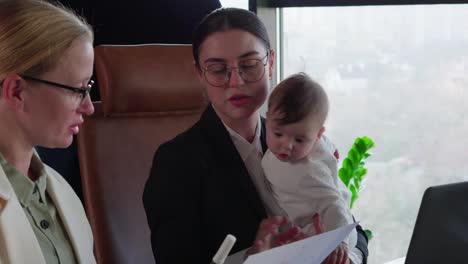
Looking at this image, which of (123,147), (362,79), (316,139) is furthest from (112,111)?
(362,79)

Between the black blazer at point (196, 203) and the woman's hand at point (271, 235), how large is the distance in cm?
12

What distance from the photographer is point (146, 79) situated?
2.07 metres

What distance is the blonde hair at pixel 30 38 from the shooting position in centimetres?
124

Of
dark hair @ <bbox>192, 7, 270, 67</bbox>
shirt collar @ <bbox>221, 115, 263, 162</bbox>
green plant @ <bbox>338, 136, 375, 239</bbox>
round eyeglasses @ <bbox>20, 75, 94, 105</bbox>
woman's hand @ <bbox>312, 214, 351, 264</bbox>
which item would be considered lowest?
green plant @ <bbox>338, 136, 375, 239</bbox>

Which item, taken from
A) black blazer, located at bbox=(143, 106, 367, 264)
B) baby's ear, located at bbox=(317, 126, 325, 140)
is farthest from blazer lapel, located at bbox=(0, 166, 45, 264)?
baby's ear, located at bbox=(317, 126, 325, 140)

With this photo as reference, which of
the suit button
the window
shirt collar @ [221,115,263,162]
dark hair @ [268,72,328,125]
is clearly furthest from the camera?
the window

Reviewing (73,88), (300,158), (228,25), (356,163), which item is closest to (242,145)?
(300,158)

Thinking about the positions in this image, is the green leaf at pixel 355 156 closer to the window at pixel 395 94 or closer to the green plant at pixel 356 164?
the green plant at pixel 356 164

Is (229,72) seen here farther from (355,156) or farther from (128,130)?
(355,156)

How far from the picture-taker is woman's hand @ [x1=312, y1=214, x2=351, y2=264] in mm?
1421

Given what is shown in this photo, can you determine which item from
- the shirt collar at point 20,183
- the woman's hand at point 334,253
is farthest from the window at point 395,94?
the shirt collar at point 20,183

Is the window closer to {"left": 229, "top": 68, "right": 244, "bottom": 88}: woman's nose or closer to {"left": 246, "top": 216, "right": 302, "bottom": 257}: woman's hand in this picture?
{"left": 229, "top": 68, "right": 244, "bottom": 88}: woman's nose

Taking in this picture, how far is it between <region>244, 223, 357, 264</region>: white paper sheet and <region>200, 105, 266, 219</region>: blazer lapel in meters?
0.25

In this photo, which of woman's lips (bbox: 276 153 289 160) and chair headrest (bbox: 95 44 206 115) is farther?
chair headrest (bbox: 95 44 206 115)
